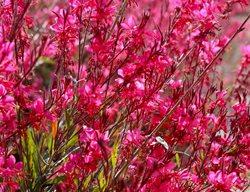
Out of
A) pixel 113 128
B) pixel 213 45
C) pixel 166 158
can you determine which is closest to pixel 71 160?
pixel 166 158

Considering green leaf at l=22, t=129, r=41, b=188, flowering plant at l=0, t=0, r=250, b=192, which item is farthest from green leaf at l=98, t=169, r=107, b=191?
green leaf at l=22, t=129, r=41, b=188

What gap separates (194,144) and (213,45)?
32.6 inches

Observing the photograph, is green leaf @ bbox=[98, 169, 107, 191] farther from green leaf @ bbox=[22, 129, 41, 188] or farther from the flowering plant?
green leaf @ bbox=[22, 129, 41, 188]

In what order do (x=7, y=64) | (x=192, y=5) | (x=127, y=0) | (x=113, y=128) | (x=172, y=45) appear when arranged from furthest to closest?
(x=172, y=45) < (x=113, y=128) < (x=192, y=5) < (x=127, y=0) < (x=7, y=64)

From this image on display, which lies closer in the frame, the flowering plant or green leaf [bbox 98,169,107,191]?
the flowering plant

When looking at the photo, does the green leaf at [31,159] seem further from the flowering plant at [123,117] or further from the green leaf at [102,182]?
the green leaf at [102,182]

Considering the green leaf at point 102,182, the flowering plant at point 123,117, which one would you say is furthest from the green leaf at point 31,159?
the green leaf at point 102,182

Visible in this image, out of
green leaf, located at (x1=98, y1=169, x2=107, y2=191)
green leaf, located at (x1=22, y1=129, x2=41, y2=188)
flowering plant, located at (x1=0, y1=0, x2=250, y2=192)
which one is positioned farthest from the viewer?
green leaf, located at (x1=22, y1=129, x2=41, y2=188)

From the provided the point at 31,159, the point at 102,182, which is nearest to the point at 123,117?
the point at 102,182

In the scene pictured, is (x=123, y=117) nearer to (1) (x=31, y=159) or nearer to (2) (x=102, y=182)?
(2) (x=102, y=182)

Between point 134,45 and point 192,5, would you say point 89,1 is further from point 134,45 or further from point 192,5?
point 192,5

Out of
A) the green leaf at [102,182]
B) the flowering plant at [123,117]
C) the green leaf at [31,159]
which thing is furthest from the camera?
the green leaf at [31,159]

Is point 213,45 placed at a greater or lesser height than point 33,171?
greater

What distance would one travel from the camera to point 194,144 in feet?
11.4
